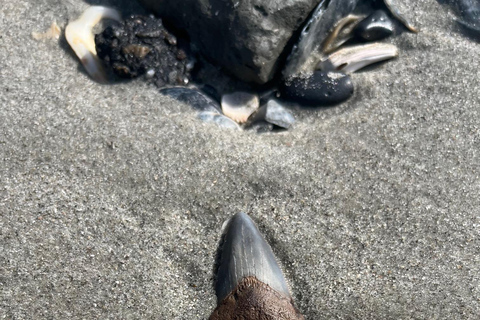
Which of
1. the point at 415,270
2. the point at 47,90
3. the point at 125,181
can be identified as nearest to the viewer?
the point at 415,270

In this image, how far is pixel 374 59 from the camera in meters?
2.92

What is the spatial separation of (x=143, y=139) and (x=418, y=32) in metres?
1.86

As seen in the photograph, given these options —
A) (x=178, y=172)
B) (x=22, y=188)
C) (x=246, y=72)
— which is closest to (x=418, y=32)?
(x=246, y=72)

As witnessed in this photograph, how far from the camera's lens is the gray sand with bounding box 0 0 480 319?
6.88 ft

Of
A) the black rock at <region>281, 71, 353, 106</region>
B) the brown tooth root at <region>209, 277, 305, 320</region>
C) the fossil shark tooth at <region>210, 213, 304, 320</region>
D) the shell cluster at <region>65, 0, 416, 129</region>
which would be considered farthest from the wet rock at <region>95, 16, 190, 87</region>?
the brown tooth root at <region>209, 277, 305, 320</region>

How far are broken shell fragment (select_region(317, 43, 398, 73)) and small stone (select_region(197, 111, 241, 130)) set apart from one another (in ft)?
2.27

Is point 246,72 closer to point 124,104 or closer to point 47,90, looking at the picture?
point 124,104

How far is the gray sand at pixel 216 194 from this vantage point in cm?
210

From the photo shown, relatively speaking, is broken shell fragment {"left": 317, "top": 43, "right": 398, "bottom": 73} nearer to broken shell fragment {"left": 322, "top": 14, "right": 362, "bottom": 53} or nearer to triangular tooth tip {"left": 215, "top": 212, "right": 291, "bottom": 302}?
broken shell fragment {"left": 322, "top": 14, "right": 362, "bottom": 53}

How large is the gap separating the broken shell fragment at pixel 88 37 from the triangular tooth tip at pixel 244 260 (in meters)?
1.28

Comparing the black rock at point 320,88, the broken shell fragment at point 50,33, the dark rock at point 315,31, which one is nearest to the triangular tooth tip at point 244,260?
the black rock at point 320,88

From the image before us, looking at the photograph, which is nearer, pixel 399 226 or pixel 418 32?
pixel 399 226

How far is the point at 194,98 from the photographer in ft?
9.09

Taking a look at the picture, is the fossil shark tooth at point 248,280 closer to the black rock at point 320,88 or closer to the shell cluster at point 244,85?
the shell cluster at point 244,85
